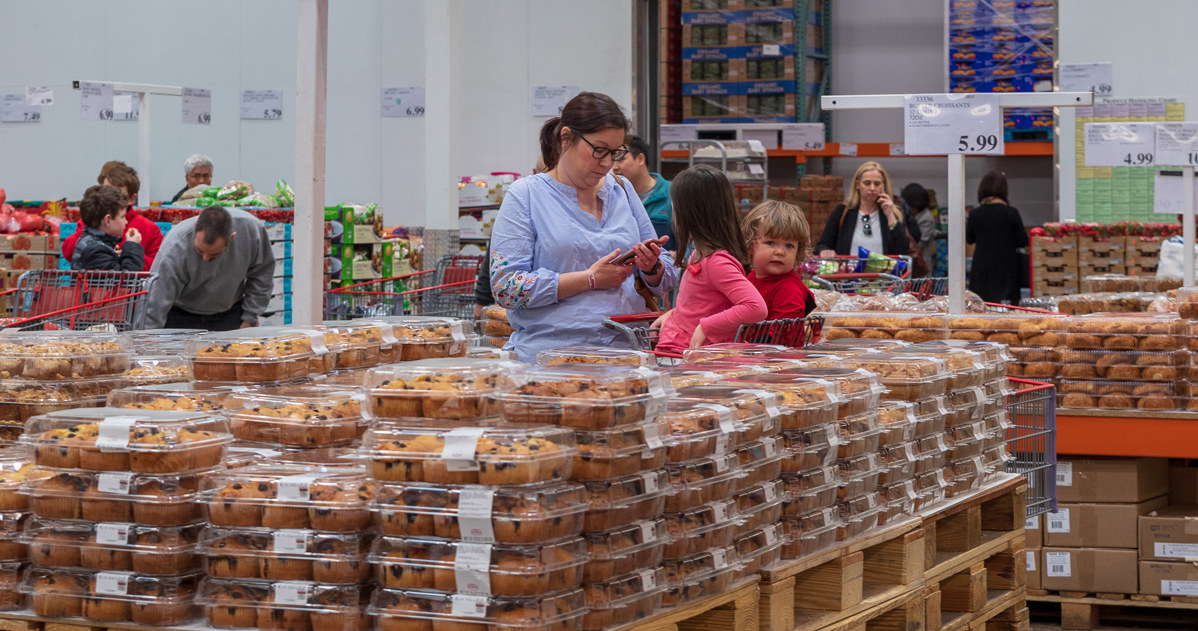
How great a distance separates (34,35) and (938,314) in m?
13.2

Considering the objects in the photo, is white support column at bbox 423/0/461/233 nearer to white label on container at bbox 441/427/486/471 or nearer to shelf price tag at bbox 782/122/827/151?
shelf price tag at bbox 782/122/827/151

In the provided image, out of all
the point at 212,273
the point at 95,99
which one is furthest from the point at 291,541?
the point at 95,99

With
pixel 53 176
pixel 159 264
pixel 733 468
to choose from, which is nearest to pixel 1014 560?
pixel 733 468

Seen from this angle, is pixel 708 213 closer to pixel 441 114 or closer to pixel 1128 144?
pixel 1128 144

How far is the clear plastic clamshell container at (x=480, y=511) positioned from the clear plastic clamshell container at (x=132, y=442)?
0.41 meters

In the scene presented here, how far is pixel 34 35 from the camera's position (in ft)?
50.3

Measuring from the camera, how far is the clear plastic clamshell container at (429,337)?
3.74 metres

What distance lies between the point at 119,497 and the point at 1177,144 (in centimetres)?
553

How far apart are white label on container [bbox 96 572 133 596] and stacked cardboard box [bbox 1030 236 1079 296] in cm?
947

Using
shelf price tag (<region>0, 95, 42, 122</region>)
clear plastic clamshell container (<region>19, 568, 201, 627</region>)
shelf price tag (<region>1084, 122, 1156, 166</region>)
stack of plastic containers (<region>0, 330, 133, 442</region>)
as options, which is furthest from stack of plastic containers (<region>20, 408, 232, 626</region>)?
shelf price tag (<region>0, 95, 42, 122</region>)

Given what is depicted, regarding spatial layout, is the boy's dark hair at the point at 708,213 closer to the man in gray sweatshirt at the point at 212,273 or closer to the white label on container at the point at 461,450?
the white label on container at the point at 461,450

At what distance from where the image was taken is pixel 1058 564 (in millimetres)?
5621

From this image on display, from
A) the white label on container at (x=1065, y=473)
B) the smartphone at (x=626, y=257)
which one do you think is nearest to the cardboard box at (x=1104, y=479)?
the white label on container at (x=1065, y=473)

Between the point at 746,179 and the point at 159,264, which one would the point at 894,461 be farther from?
the point at 746,179
